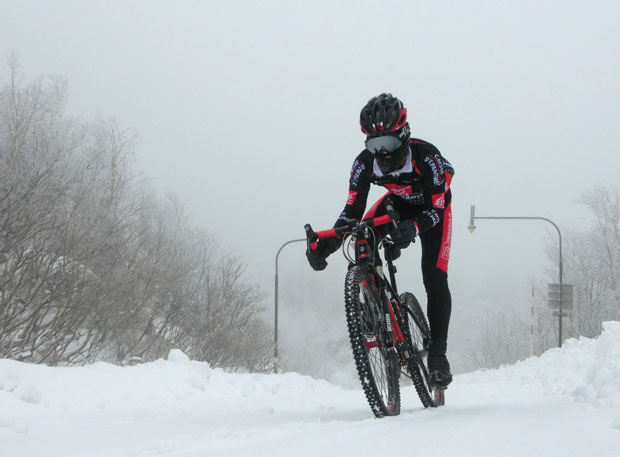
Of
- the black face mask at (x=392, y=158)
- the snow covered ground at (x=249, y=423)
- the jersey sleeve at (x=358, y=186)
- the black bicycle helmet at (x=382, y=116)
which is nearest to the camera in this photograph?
the snow covered ground at (x=249, y=423)

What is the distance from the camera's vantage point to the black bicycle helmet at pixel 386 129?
13.1ft

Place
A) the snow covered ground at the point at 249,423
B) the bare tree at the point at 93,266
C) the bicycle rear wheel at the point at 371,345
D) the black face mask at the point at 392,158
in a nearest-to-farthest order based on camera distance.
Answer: the snow covered ground at the point at 249,423 → the bicycle rear wheel at the point at 371,345 → the black face mask at the point at 392,158 → the bare tree at the point at 93,266

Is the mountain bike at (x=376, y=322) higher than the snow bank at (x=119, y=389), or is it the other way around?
the mountain bike at (x=376, y=322)

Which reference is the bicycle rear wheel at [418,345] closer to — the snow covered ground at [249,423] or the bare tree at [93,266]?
the snow covered ground at [249,423]

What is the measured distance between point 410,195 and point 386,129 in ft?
2.35

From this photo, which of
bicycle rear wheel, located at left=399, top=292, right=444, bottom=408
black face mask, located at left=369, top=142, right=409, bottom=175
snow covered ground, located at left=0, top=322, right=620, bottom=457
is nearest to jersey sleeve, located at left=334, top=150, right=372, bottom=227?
black face mask, located at left=369, top=142, right=409, bottom=175

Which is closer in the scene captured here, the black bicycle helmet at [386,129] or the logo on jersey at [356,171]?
the black bicycle helmet at [386,129]

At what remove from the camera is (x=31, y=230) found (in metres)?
10.0

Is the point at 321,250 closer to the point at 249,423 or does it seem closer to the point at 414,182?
the point at 414,182

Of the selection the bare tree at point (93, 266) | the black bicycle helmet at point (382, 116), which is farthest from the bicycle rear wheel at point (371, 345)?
the bare tree at point (93, 266)

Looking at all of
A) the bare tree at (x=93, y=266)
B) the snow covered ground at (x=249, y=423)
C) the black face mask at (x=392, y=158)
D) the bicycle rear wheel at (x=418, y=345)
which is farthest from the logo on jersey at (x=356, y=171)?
the bare tree at (x=93, y=266)

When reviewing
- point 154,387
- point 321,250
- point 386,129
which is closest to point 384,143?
point 386,129

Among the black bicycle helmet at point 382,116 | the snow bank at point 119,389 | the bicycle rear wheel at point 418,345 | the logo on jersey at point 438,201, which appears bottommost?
the snow bank at point 119,389

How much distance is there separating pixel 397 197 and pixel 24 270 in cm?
758
